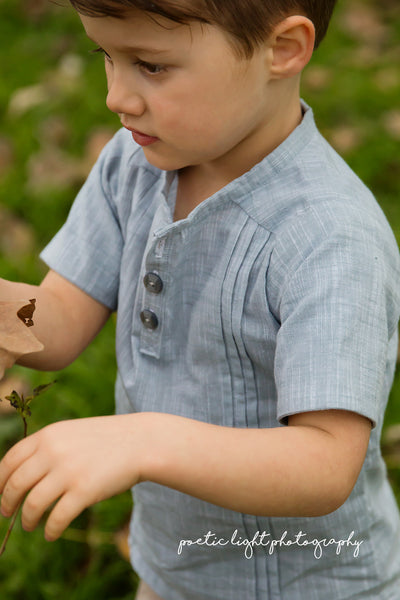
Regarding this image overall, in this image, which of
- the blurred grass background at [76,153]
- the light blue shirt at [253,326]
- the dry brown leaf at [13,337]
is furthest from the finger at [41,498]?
the blurred grass background at [76,153]

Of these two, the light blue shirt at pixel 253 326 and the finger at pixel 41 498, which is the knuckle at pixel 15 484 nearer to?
the finger at pixel 41 498

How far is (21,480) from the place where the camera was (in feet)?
2.50

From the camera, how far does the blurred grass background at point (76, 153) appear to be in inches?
60.7

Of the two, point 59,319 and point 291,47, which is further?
point 59,319

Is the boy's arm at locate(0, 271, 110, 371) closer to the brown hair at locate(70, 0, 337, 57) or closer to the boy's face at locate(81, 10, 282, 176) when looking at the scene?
the boy's face at locate(81, 10, 282, 176)

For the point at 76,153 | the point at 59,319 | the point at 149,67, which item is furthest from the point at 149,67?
the point at 76,153

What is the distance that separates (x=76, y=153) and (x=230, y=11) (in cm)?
167

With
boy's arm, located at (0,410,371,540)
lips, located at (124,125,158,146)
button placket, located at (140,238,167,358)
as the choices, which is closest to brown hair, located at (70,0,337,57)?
lips, located at (124,125,158,146)

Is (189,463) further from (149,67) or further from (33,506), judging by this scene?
(149,67)

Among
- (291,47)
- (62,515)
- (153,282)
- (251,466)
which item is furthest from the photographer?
(153,282)

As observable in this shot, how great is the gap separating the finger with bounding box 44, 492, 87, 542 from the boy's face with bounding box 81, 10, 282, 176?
43cm

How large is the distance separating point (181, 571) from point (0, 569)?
18.9 inches

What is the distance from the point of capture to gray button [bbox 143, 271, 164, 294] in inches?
41.5

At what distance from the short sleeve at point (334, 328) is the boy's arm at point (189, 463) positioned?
0.03m
